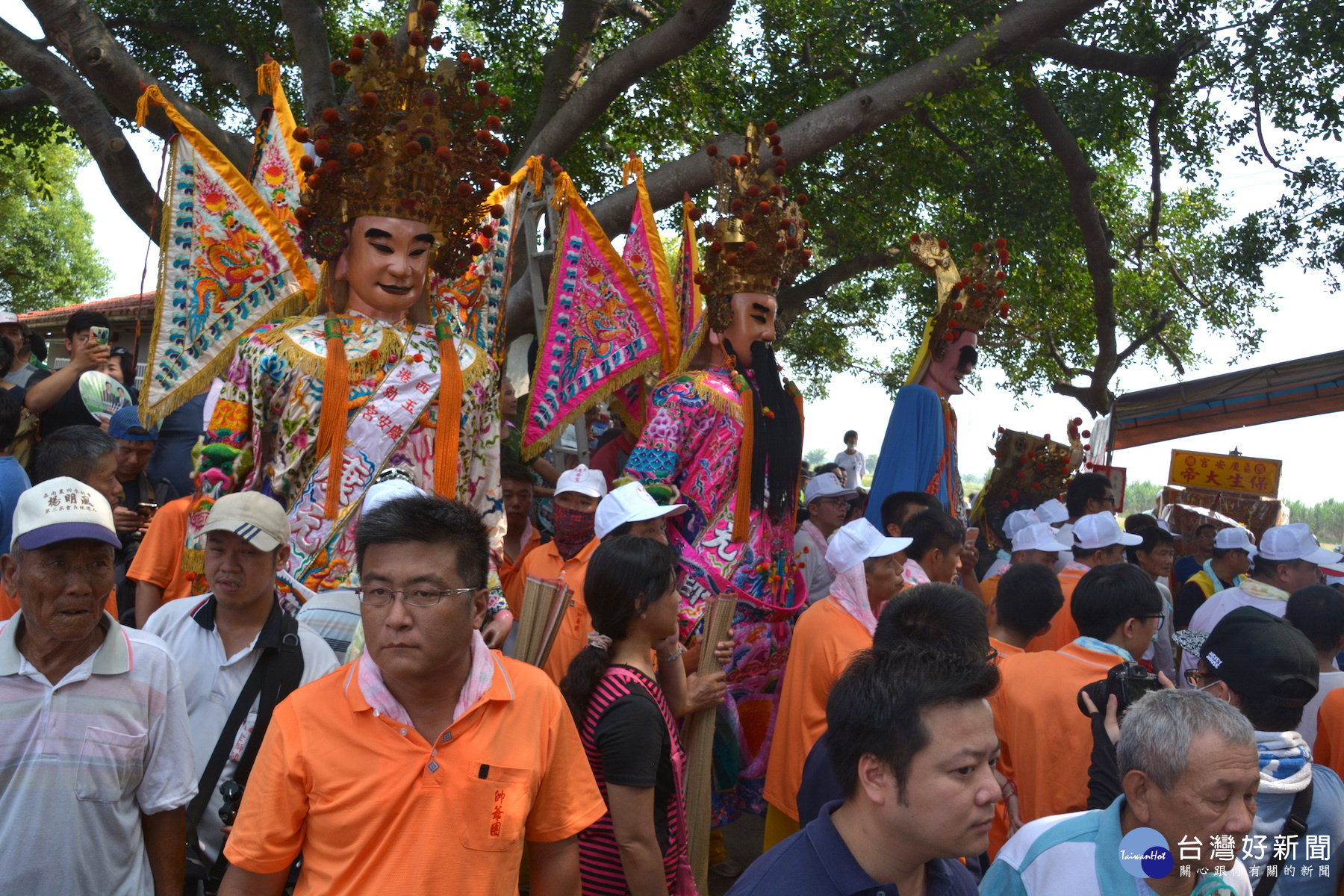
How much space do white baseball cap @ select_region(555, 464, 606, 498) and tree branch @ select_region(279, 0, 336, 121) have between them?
433 cm

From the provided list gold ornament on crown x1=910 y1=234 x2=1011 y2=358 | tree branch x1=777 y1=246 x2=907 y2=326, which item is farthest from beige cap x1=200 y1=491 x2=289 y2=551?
tree branch x1=777 y1=246 x2=907 y2=326

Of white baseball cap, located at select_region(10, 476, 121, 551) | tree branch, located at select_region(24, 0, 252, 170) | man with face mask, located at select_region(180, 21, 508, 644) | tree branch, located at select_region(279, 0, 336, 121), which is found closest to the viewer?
white baseball cap, located at select_region(10, 476, 121, 551)

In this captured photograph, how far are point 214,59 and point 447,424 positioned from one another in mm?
6583

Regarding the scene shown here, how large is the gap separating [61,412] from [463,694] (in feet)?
12.7

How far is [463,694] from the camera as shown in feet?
6.82

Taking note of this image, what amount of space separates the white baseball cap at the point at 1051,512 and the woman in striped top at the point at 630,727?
14.1 feet

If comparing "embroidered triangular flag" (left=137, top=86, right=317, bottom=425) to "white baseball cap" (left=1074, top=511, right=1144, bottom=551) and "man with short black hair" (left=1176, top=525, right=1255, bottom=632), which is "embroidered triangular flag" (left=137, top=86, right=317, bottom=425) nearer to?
"white baseball cap" (left=1074, top=511, right=1144, bottom=551)

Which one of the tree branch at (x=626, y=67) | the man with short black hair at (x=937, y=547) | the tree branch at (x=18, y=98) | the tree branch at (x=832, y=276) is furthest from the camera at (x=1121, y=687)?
the tree branch at (x=18, y=98)

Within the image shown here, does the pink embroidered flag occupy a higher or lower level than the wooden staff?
higher

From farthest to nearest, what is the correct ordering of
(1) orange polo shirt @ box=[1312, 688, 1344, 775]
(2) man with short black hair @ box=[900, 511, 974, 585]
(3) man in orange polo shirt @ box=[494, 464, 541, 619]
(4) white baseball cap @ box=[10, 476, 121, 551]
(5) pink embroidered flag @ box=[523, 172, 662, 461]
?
(3) man in orange polo shirt @ box=[494, 464, 541, 619], (5) pink embroidered flag @ box=[523, 172, 662, 461], (2) man with short black hair @ box=[900, 511, 974, 585], (1) orange polo shirt @ box=[1312, 688, 1344, 775], (4) white baseball cap @ box=[10, 476, 121, 551]

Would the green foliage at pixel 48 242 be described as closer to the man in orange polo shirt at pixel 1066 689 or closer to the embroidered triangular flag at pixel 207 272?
the embroidered triangular flag at pixel 207 272

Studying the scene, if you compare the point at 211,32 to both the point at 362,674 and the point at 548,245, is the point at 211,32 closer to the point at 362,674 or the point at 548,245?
the point at 548,245

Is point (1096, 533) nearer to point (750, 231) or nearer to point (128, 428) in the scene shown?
point (750, 231)

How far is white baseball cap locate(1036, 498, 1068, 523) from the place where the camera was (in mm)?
6719
